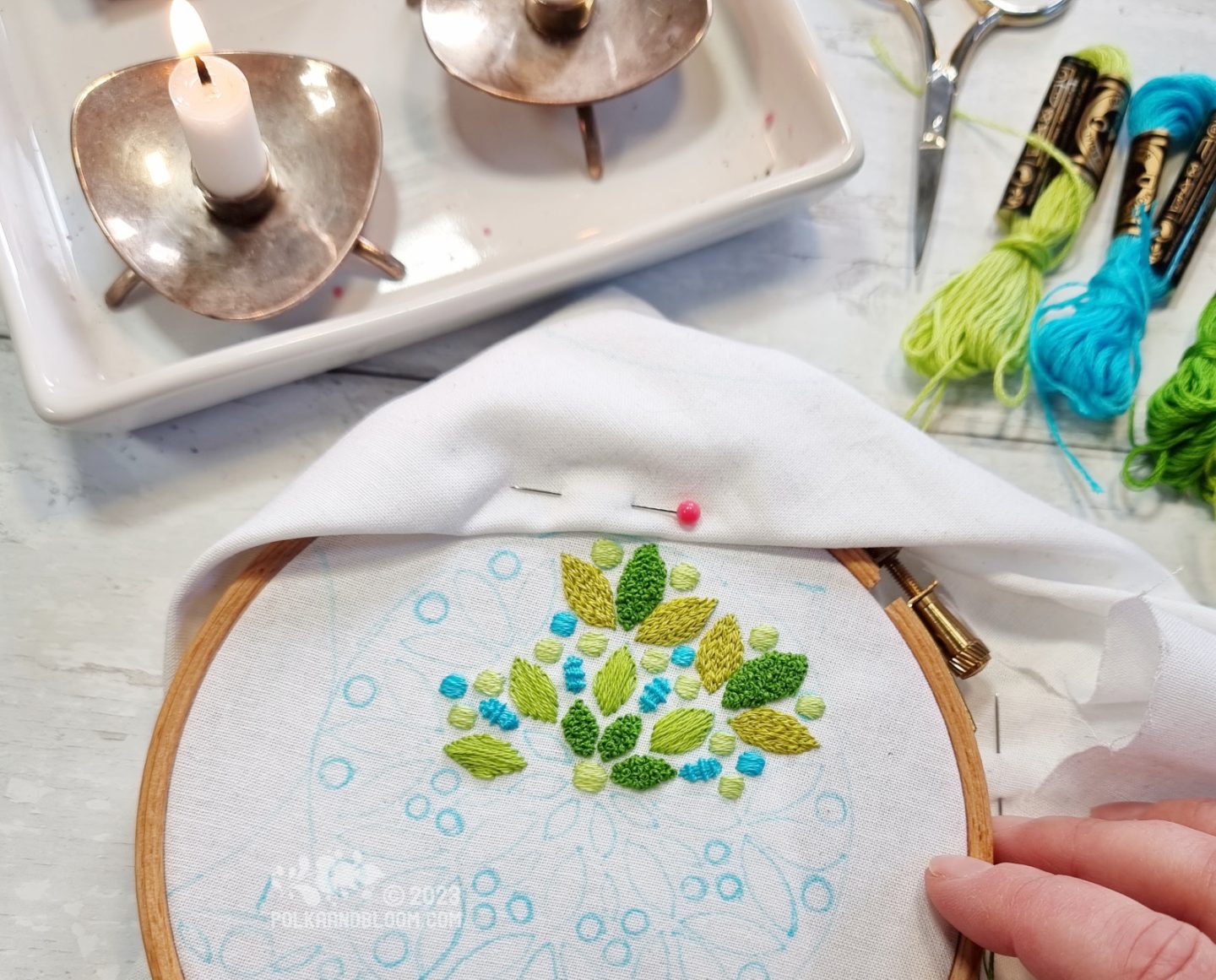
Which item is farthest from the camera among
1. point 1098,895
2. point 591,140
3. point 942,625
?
point 591,140

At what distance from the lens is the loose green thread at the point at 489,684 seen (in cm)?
60

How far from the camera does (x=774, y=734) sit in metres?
0.61

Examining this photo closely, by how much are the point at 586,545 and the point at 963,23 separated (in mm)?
521

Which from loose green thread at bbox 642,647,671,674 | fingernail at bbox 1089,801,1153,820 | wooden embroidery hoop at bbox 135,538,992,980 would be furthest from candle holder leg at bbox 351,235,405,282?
fingernail at bbox 1089,801,1153,820

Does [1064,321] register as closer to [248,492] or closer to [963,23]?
[963,23]

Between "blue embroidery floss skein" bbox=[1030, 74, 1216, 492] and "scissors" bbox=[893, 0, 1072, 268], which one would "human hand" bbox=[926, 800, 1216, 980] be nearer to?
"blue embroidery floss skein" bbox=[1030, 74, 1216, 492]

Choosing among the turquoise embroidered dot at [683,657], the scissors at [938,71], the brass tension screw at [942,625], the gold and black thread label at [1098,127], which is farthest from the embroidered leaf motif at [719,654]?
the gold and black thread label at [1098,127]

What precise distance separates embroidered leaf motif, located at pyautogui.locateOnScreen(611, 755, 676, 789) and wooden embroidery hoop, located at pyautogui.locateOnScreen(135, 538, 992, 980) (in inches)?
6.5

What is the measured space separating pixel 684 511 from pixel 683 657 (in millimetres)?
88

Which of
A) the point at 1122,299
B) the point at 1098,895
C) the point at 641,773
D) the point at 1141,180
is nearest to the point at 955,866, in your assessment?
the point at 1098,895

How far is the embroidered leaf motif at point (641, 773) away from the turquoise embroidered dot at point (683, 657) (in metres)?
0.06

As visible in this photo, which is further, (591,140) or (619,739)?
(591,140)

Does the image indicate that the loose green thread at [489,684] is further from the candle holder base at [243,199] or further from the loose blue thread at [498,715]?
the candle holder base at [243,199]

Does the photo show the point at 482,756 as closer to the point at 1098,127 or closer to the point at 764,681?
the point at 764,681
